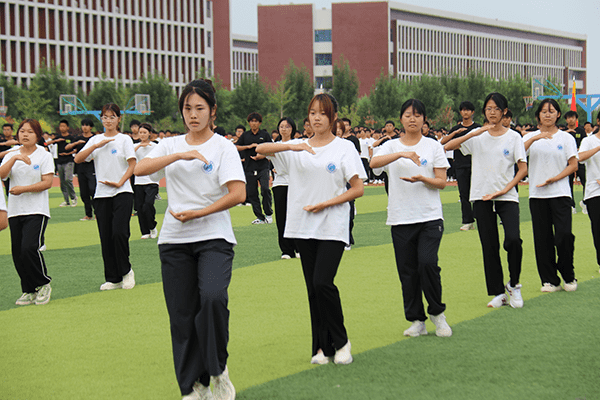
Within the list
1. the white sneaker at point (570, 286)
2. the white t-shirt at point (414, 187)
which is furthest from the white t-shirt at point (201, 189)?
the white sneaker at point (570, 286)

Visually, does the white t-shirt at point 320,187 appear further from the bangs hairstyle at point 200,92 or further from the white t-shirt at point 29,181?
the white t-shirt at point 29,181

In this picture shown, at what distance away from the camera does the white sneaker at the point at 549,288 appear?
28.0ft

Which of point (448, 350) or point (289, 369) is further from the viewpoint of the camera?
point (448, 350)

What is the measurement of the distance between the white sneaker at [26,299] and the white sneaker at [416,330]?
406 cm

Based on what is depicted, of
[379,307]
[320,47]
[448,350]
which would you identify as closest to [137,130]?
[379,307]

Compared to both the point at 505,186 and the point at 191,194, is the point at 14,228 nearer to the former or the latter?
the point at 191,194

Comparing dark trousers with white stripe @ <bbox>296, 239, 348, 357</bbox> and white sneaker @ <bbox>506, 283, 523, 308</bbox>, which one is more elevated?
dark trousers with white stripe @ <bbox>296, 239, 348, 357</bbox>

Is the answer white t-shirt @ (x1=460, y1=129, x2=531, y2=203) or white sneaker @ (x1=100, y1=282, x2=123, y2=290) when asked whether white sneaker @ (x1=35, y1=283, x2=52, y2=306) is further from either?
white t-shirt @ (x1=460, y1=129, x2=531, y2=203)

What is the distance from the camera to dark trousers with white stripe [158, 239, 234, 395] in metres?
4.76

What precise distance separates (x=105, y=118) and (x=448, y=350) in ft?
16.1

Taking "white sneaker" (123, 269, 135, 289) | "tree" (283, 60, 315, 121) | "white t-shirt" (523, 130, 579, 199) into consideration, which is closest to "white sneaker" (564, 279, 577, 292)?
"white t-shirt" (523, 130, 579, 199)

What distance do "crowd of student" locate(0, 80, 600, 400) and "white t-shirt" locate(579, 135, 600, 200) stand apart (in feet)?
0.07

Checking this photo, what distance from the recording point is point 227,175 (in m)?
4.84

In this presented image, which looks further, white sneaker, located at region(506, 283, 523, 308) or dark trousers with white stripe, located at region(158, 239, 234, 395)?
white sneaker, located at region(506, 283, 523, 308)
